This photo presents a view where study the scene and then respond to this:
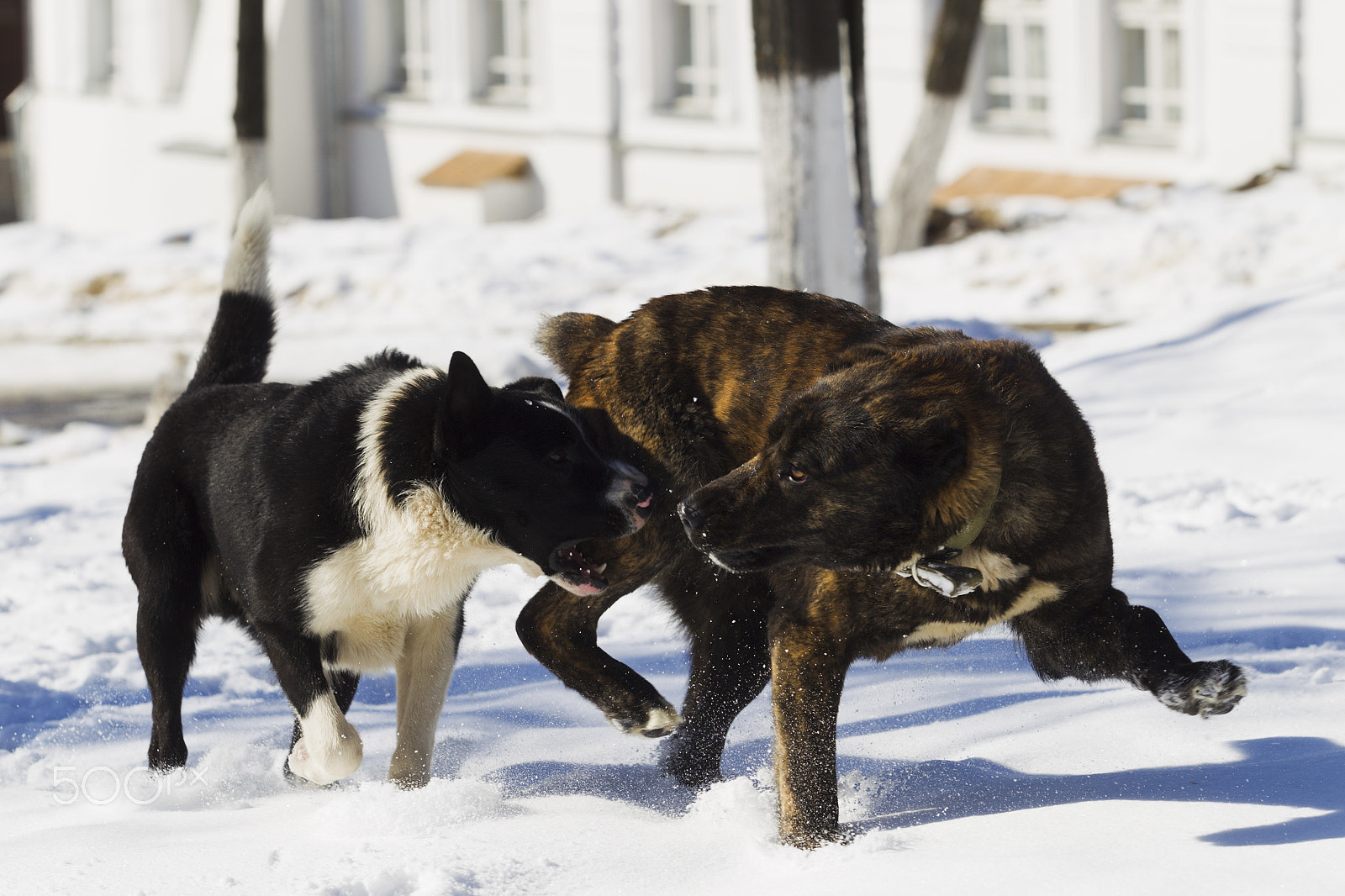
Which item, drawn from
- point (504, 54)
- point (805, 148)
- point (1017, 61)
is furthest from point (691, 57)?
point (805, 148)

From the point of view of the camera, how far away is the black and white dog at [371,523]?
3637mm

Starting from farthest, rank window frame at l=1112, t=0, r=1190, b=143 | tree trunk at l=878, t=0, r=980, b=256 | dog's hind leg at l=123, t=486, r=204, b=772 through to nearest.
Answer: window frame at l=1112, t=0, r=1190, b=143
tree trunk at l=878, t=0, r=980, b=256
dog's hind leg at l=123, t=486, r=204, b=772

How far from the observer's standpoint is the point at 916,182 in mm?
13109

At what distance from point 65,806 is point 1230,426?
16.8ft

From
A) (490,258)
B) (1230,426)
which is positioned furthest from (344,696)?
(490,258)

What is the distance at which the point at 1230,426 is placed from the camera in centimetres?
666

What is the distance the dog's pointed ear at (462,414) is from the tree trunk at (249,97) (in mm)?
7371

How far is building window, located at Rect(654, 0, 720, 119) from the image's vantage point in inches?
703

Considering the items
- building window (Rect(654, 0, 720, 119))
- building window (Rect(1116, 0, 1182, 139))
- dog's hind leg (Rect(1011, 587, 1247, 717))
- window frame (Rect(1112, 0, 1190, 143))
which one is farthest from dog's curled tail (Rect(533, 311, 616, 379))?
building window (Rect(654, 0, 720, 119))

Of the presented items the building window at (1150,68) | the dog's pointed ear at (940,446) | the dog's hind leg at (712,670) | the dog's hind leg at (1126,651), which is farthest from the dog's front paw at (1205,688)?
the building window at (1150,68)

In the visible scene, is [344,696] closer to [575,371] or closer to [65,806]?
[65,806]

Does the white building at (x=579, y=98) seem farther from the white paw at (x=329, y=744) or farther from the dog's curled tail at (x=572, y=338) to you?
the white paw at (x=329, y=744)

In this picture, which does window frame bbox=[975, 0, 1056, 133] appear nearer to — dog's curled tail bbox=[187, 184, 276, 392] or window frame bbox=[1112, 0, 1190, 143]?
window frame bbox=[1112, 0, 1190, 143]

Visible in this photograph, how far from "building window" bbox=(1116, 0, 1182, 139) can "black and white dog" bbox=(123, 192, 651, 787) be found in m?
13.3
